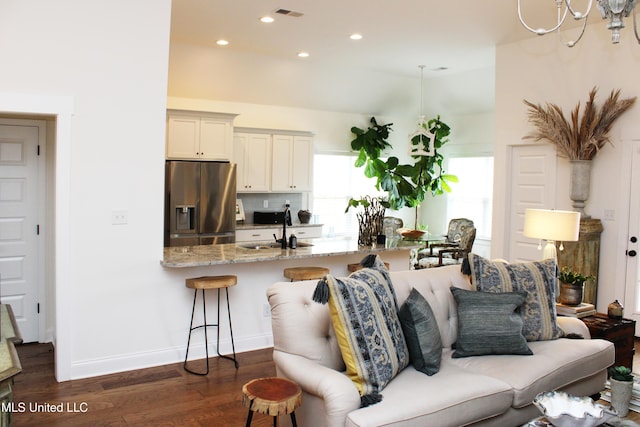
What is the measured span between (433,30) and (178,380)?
4.45 m

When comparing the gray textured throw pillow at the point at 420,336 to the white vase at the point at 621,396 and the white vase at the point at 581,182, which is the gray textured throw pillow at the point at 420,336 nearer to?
the white vase at the point at 621,396

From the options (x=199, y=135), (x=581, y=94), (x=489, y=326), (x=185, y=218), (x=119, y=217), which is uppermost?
(x=581, y=94)

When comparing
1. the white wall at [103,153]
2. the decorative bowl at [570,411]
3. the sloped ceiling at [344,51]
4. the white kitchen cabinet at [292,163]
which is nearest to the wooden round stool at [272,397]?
the decorative bowl at [570,411]

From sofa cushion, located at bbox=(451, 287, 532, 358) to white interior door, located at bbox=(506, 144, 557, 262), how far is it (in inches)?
129

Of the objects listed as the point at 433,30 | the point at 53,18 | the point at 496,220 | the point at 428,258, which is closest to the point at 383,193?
the point at 428,258

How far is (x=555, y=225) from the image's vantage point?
4.50m

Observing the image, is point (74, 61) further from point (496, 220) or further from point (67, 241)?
point (496, 220)

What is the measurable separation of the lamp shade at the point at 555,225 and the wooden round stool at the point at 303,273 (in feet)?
5.98

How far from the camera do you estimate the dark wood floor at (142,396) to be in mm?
3471

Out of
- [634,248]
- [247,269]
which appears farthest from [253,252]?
[634,248]

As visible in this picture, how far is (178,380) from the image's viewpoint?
4152 millimetres

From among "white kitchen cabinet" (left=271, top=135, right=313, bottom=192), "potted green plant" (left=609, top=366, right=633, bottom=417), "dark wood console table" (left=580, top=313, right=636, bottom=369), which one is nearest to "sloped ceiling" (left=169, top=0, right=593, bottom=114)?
"white kitchen cabinet" (left=271, top=135, right=313, bottom=192)

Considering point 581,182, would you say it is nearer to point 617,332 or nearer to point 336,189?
point 617,332

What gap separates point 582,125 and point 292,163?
4002 mm
